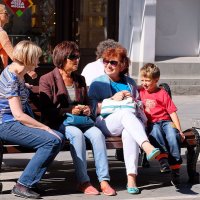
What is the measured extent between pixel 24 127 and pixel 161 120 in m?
1.56

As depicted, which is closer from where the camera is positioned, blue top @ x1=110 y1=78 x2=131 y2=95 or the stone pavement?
the stone pavement

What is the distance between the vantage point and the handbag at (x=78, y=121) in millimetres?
7367

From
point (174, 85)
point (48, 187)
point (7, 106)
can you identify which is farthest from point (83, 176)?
point (174, 85)

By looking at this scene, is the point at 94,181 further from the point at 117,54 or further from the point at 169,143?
the point at 117,54

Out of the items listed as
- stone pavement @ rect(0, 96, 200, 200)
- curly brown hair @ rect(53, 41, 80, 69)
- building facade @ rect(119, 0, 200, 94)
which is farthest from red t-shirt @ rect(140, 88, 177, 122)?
building facade @ rect(119, 0, 200, 94)

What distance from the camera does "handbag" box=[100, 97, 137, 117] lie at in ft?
24.9

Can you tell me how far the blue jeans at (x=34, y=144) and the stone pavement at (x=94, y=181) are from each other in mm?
273

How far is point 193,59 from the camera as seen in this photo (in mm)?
15680

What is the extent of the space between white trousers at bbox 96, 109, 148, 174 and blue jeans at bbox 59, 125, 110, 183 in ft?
0.70

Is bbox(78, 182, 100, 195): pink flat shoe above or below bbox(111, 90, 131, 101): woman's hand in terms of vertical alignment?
below

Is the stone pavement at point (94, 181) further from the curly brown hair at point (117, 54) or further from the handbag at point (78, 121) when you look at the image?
the curly brown hair at point (117, 54)

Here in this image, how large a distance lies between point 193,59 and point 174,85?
115 centimetres

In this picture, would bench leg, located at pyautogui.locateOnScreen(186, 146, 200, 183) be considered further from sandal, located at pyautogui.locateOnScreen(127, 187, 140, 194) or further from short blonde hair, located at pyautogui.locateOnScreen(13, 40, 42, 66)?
short blonde hair, located at pyautogui.locateOnScreen(13, 40, 42, 66)

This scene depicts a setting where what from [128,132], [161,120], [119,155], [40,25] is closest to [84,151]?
[128,132]
